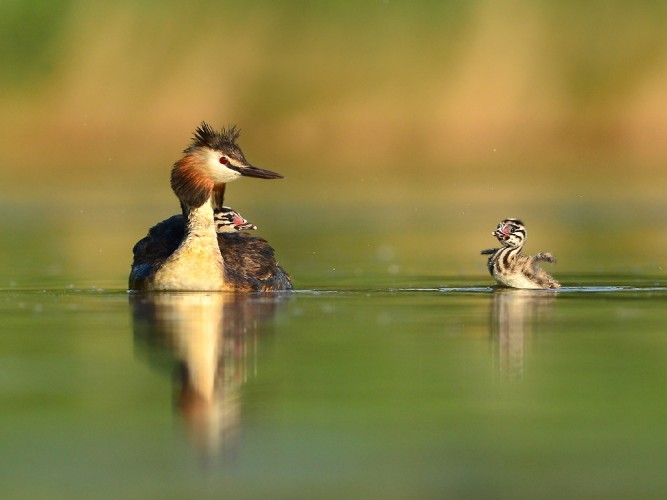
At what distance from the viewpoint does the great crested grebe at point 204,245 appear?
652 inches

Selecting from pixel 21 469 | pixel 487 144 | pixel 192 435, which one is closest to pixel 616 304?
pixel 192 435

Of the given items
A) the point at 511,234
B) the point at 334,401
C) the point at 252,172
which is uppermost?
the point at 252,172

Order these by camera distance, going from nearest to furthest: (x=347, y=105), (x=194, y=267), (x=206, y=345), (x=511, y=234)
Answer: (x=206, y=345), (x=194, y=267), (x=511, y=234), (x=347, y=105)

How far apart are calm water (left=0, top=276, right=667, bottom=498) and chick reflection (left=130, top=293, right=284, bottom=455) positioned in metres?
0.02

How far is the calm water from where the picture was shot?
831 cm

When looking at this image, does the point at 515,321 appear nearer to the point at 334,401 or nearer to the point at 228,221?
the point at 334,401

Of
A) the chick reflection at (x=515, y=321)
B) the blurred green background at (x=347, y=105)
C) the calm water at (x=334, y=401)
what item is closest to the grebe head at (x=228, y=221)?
the chick reflection at (x=515, y=321)

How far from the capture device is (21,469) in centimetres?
853

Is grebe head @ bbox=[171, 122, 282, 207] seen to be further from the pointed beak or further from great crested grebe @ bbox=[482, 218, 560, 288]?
great crested grebe @ bbox=[482, 218, 560, 288]

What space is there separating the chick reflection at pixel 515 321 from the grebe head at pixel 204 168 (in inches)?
102

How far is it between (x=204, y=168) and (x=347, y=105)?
69.7m

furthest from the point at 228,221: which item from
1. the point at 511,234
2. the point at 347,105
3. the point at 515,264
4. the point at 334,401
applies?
the point at 347,105

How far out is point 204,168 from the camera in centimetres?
1748

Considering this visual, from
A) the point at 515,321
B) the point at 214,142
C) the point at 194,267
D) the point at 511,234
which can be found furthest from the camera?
the point at 511,234
